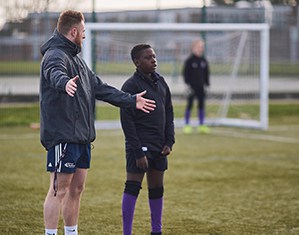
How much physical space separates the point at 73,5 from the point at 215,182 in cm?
944

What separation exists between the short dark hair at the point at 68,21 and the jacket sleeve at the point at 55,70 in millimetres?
219

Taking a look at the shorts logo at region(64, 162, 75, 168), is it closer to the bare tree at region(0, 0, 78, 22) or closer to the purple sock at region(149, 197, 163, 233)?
the purple sock at region(149, 197, 163, 233)

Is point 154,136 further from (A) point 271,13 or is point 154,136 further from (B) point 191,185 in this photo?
(A) point 271,13

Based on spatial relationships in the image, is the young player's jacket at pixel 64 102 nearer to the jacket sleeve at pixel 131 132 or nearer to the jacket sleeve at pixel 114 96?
the jacket sleeve at pixel 114 96

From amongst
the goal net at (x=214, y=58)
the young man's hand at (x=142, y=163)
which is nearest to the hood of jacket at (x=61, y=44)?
the young man's hand at (x=142, y=163)

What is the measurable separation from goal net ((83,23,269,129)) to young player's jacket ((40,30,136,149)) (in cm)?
1048

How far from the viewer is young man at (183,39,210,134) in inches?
647

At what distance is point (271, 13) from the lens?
62.5ft

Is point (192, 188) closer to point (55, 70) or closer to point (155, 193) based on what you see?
point (155, 193)

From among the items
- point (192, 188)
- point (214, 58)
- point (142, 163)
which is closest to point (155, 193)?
point (142, 163)

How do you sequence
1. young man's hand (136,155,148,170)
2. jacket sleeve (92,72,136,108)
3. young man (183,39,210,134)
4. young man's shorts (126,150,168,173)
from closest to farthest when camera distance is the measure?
jacket sleeve (92,72,136,108) < young man's hand (136,155,148,170) < young man's shorts (126,150,168,173) < young man (183,39,210,134)

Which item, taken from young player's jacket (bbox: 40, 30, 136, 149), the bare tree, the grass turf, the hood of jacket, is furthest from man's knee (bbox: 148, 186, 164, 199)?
the bare tree

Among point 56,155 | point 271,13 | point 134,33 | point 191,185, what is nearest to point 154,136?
point 56,155

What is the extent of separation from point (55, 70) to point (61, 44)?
341 millimetres
